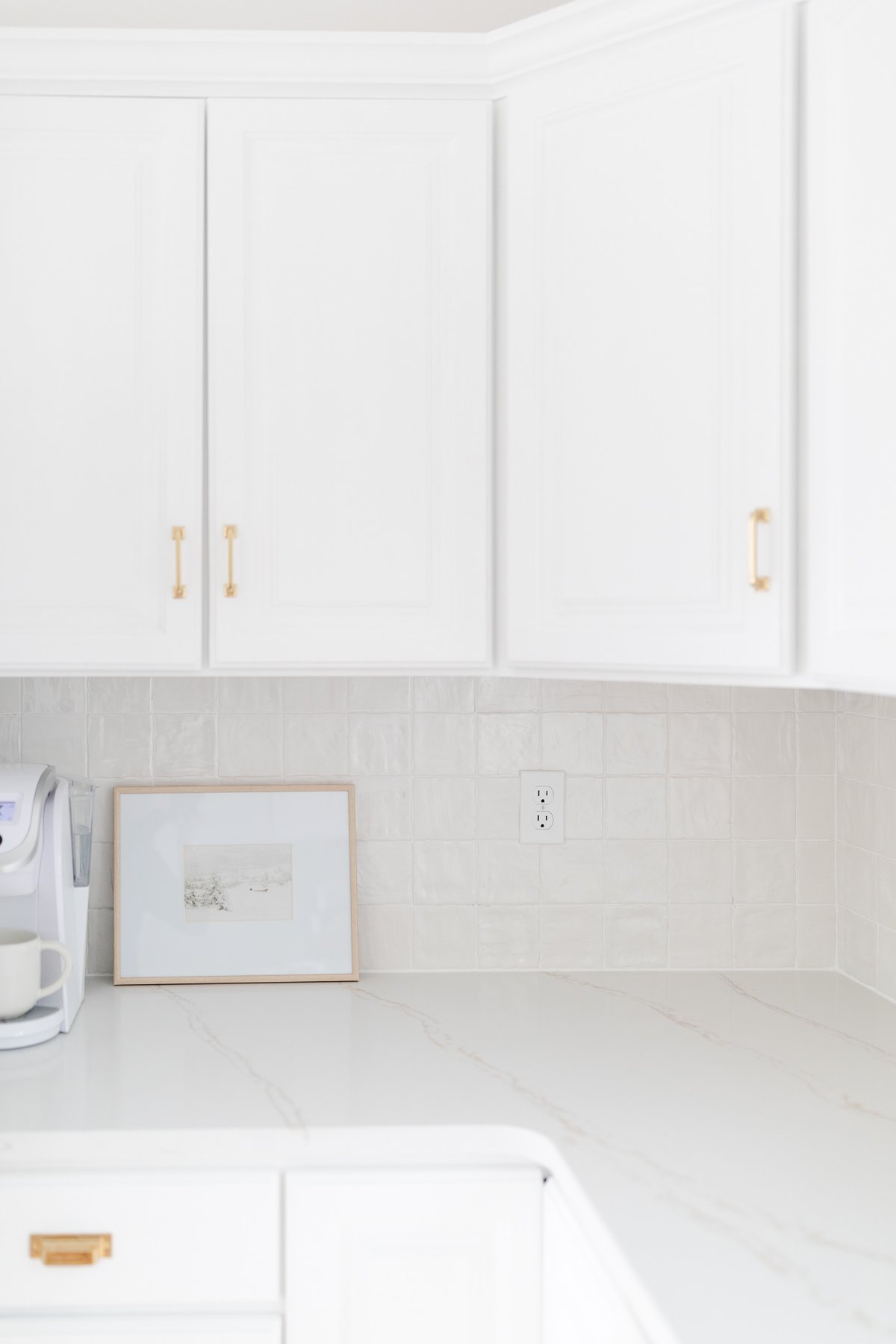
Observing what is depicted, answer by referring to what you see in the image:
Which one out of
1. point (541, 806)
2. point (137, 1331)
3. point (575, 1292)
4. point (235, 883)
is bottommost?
point (137, 1331)

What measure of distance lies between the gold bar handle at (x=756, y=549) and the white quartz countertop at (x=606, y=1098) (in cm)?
60

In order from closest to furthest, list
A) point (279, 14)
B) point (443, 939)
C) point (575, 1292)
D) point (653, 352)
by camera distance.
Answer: point (575, 1292) → point (653, 352) → point (279, 14) → point (443, 939)

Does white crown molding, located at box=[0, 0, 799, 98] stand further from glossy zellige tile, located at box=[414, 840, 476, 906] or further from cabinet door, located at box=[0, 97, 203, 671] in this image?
glossy zellige tile, located at box=[414, 840, 476, 906]

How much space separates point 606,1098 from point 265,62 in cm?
137

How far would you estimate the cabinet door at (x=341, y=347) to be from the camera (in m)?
1.42

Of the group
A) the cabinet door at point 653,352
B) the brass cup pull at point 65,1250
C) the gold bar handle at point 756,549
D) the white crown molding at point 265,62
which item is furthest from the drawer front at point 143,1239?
the white crown molding at point 265,62

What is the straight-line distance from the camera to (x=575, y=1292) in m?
1.06

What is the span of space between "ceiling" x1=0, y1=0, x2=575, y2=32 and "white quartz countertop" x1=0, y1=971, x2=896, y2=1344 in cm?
141

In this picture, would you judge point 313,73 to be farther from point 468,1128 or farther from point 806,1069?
point 806,1069

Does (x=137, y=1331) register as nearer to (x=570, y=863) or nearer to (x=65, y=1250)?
(x=65, y=1250)

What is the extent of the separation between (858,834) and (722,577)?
0.65m

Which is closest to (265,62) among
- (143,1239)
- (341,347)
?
(341,347)

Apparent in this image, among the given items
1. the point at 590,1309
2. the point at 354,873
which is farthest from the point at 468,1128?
the point at 354,873

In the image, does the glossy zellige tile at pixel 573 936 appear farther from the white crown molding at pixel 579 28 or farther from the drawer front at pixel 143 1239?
the white crown molding at pixel 579 28
